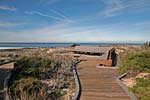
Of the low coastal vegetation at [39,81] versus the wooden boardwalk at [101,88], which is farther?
the low coastal vegetation at [39,81]

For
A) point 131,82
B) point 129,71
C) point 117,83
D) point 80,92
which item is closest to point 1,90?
point 80,92

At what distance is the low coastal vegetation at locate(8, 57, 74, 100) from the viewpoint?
9303 millimetres

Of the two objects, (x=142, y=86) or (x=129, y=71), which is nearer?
(x=142, y=86)

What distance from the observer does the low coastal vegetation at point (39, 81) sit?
30.5 feet

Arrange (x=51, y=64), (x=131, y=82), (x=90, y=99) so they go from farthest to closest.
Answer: (x=51, y=64) < (x=131, y=82) < (x=90, y=99)

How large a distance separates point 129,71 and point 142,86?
346cm

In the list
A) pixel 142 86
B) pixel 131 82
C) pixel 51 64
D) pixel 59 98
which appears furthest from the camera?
pixel 51 64

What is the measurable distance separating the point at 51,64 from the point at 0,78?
10.8 ft

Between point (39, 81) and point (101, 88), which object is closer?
point (101, 88)

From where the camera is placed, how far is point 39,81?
11180 millimetres

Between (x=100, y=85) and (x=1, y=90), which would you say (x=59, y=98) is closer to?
(x=100, y=85)

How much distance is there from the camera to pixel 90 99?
336 inches

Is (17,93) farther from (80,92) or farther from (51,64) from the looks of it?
(51,64)

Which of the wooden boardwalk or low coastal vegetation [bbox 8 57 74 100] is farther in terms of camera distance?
low coastal vegetation [bbox 8 57 74 100]
